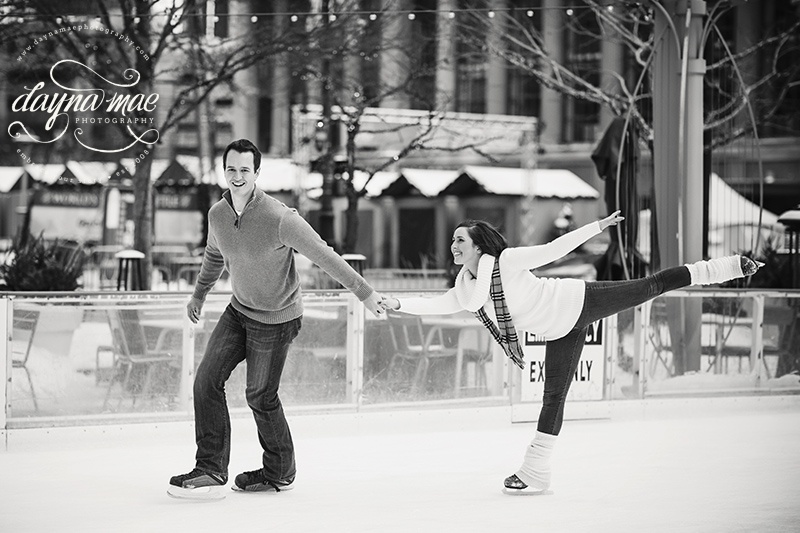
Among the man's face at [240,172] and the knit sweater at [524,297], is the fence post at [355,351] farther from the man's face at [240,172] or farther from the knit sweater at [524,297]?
the man's face at [240,172]

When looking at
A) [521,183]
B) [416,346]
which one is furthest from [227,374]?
[521,183]

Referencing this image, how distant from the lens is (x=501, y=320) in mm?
4703

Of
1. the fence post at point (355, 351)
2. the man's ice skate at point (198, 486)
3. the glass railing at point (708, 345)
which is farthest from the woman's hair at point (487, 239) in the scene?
the glass railing at point (708, 345)

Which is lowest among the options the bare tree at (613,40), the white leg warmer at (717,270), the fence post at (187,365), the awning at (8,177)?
the fence post at (187,365)

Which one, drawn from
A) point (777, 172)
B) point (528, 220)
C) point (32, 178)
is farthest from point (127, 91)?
point (777, 172)

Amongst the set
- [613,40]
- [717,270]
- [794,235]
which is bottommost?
[717,270]

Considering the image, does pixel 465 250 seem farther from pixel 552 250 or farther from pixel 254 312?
pixel 254 312

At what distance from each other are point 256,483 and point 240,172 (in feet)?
4.33

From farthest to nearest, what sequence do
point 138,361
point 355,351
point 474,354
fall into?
1. point 474,354
2. point 355,351
3. point 138,361

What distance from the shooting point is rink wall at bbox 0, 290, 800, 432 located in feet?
19.9

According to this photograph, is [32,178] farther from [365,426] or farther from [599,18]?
[365,426]

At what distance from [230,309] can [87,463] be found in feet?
4.53

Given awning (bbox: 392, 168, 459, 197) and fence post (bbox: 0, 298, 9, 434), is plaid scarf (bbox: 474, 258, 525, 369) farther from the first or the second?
awning (bbox: 392, 168, 459, 197)

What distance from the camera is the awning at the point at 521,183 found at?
1877cm
